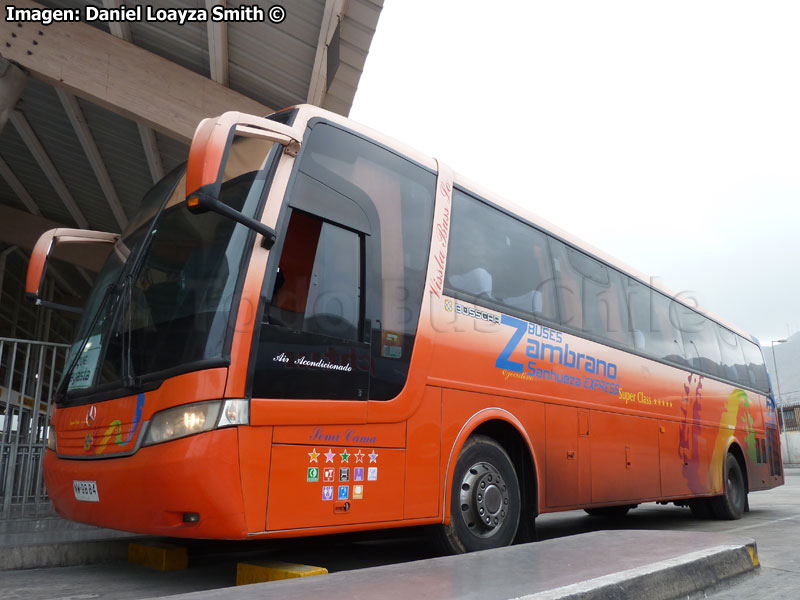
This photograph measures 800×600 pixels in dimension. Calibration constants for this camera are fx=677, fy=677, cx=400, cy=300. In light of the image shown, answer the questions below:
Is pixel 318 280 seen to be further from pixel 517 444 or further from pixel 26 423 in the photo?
pixel 26 423

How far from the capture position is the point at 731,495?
10391 mm

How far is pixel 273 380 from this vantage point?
388cm

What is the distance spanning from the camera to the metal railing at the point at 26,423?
7199mm

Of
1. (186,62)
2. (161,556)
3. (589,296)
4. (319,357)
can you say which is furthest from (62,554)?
(186,62)

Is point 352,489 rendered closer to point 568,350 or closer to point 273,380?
point 273,380

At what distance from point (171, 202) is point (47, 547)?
2.70 meters

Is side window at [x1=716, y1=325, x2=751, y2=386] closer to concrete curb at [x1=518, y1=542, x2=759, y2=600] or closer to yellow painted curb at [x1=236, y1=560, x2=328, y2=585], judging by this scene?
concrete curb at [x1=518, y1=542, x2=759, y2=600]

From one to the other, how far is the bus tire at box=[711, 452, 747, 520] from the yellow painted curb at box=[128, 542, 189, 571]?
822 cm

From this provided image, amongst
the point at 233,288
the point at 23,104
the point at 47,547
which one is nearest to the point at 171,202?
the point at 233,288

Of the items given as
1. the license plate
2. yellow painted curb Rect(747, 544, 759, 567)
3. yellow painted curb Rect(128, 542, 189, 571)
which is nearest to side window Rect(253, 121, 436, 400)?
the license plate

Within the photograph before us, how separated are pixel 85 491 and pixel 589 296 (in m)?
5.31

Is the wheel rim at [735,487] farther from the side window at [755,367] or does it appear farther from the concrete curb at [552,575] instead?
the concrete curb at [552,575]

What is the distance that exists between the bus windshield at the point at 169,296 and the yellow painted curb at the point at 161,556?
132 centimetres

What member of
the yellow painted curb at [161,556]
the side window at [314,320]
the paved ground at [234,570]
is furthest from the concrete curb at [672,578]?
the yellow painted curb at [161,556]
